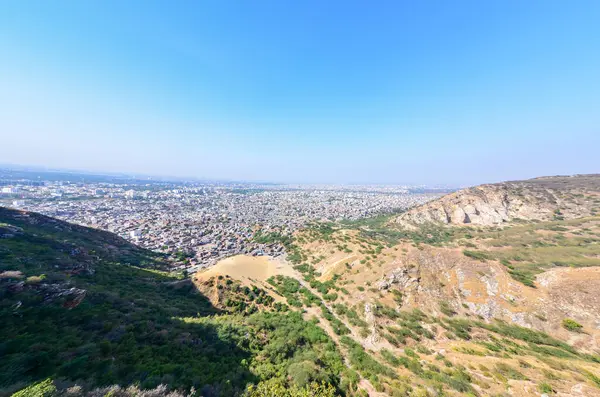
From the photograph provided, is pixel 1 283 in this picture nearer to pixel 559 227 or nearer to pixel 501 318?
pixel 501 318

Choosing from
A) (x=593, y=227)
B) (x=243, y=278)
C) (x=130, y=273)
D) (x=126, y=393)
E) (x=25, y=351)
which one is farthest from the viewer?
(x=593, y=227)

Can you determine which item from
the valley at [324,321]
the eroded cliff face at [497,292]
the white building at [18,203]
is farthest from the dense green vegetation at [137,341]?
the white building at [18,203]

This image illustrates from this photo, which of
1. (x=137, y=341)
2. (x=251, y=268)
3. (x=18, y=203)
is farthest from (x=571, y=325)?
(x=18, y=203)

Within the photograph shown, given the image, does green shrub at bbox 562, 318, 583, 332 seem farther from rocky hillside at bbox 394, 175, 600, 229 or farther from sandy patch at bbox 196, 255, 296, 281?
rocky hillside at bbox 394, 175, 600, 229

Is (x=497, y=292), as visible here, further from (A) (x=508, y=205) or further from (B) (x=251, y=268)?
(A) (x=508, y=205)

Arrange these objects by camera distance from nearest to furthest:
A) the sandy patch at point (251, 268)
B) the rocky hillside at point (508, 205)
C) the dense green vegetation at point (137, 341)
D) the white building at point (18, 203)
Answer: the dense green vegetation at point (137, 341) < the sandy patch at point (251, 268) < the rocky hillside at point (508, 205) < the white building at point (18, 203)

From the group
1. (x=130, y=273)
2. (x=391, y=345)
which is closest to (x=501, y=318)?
(x=391, y=345)

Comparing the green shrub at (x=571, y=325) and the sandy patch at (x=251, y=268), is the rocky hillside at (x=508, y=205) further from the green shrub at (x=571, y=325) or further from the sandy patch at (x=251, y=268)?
the sandy patch at (x=251, y=268)

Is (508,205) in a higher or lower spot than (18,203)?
higher
